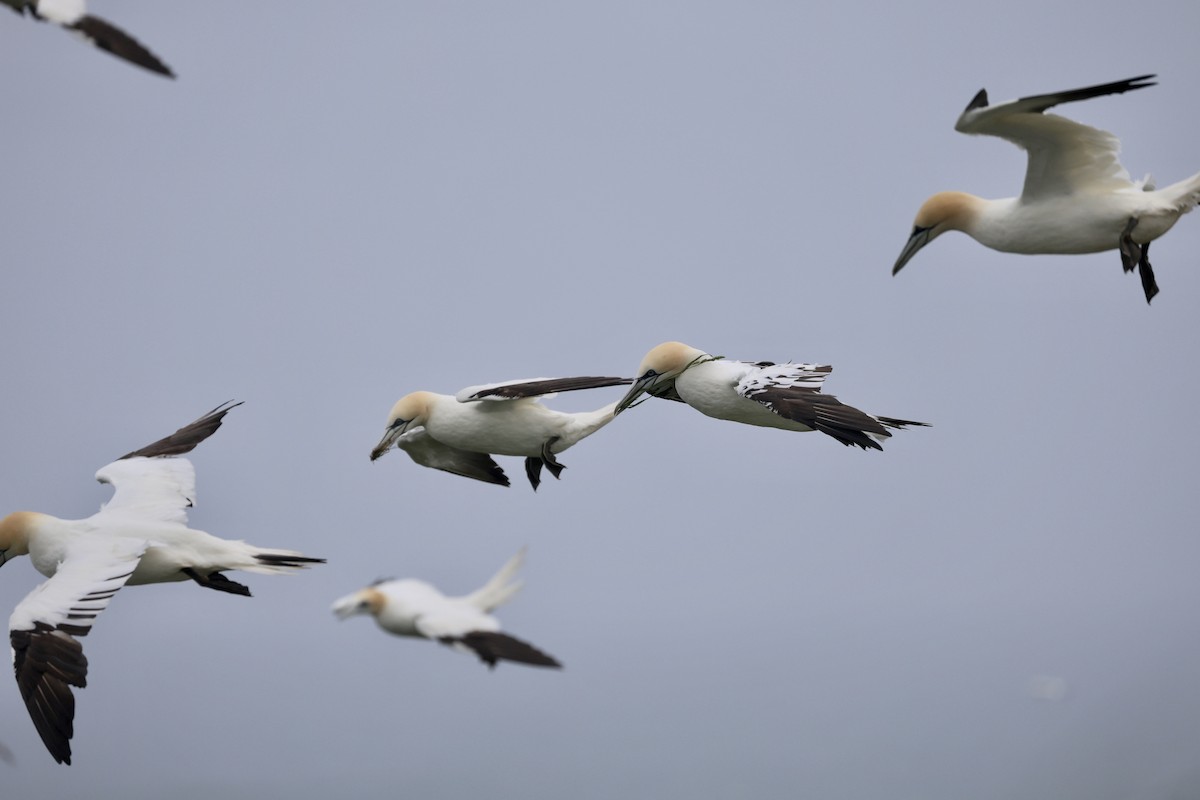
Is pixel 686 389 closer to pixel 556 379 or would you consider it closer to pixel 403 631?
pixel 556 379

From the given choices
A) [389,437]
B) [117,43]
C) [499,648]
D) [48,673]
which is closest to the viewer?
[499,648]

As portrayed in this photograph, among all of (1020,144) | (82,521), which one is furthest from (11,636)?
(1020,144)

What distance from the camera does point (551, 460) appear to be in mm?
13984

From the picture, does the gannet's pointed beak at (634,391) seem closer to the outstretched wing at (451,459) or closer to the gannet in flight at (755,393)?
the gannet in flight at (755,393)

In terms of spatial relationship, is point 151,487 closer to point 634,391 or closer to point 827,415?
point 634,391

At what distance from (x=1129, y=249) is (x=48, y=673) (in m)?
8.39

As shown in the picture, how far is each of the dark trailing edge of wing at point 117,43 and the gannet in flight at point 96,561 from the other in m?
4.49

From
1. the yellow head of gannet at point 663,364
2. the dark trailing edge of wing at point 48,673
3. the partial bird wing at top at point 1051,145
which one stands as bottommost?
the dark trailing edge of wing at point 48,673

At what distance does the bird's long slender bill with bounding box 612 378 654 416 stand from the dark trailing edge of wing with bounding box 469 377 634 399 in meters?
0.24

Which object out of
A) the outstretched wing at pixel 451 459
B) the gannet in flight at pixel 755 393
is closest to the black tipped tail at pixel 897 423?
the gannet in flight at pixel 755 393

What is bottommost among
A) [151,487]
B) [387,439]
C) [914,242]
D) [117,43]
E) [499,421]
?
[151,487]

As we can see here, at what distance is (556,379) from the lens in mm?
13242

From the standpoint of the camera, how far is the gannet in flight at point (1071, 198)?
12.0 metres

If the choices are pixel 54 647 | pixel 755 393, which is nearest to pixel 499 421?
pixel 755 393
